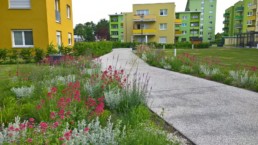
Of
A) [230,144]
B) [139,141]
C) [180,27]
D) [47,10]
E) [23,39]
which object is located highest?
[180,27]

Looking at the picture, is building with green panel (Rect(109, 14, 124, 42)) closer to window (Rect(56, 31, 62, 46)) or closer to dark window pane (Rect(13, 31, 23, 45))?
window (Rect(56, 31, 62, 46))

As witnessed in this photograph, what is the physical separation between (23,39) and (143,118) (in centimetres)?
1562

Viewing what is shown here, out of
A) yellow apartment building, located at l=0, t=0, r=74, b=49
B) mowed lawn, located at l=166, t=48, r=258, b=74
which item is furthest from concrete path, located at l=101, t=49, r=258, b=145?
yellow apartment building, located at l=0, t=0, r=74, b=49

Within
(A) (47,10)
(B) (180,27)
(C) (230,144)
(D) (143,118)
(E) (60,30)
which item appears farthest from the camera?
(B) (180,27)

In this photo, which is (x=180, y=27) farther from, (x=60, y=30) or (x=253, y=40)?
(x=60, y=30)

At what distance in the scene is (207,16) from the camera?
86125mm

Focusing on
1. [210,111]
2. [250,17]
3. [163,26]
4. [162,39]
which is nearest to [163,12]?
[163,26]

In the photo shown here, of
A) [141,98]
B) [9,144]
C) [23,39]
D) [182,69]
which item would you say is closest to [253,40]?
[182,69]

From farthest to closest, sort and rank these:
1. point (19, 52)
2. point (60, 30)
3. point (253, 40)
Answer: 1. point (253, 40)
2. point (60, 30)
3. point (19, 52)

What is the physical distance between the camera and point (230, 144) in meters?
3.18

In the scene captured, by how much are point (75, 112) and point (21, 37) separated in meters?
15.2

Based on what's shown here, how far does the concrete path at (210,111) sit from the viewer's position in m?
3.46

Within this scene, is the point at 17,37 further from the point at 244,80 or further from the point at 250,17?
the point at 250,17

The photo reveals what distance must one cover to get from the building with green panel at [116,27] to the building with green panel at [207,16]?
108 ft
